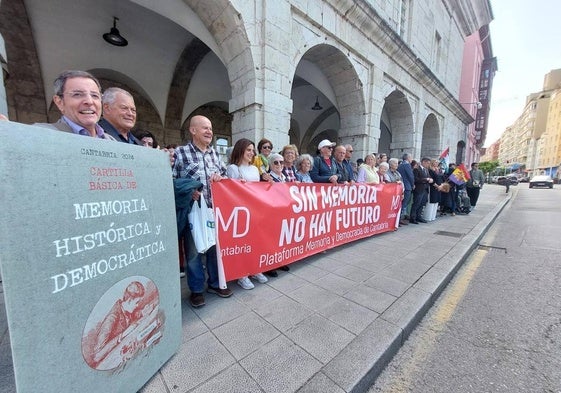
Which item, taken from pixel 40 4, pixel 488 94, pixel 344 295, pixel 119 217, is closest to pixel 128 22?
pixel 40 4

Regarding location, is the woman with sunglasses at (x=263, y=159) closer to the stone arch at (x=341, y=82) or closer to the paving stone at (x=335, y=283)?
the paving stone at (x=335, y=283)

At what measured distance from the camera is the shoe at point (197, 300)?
233 cm

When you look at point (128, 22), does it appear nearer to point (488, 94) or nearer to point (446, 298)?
point (446, 298)

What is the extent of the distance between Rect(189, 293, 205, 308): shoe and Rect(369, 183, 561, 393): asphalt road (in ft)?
5.41

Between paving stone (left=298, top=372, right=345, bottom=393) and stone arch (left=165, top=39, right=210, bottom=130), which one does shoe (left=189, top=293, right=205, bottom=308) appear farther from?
stone arch (left=165, top=39, right=210, bottom=130)

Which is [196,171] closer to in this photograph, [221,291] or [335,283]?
[221,291]

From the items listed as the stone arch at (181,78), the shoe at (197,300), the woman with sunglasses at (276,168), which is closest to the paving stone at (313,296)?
the shoe at (197,300)

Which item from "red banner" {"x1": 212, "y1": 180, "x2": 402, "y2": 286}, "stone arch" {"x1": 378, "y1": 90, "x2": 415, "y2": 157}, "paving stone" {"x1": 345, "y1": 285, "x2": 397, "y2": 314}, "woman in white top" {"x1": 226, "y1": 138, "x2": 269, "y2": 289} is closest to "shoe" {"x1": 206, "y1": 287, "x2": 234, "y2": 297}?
"red banner" {"x1": 212, "y1": 180, "x2": 402, "y2": 286}

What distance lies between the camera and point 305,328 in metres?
2.00

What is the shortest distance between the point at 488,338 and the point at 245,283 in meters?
2.38

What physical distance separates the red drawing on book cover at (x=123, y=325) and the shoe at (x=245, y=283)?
49.9 inches

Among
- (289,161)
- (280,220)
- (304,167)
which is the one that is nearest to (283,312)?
(280,220)

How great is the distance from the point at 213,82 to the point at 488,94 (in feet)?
104

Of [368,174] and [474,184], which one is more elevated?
[368,174]
